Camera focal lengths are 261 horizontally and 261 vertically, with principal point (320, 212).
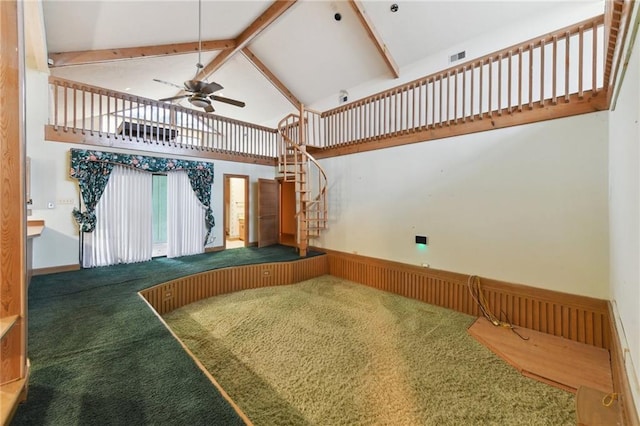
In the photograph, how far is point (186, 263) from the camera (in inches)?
201

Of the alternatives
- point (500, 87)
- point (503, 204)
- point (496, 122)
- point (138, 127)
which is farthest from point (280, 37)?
point (503, 204)

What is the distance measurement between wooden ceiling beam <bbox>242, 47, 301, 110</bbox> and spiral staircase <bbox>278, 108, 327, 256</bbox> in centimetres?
120

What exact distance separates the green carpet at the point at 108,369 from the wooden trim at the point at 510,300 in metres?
3.70

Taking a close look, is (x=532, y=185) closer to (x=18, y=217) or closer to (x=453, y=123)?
(x=453, y=123)

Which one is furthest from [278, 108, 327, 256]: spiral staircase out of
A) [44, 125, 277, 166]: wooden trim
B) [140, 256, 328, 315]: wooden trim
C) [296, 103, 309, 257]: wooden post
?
[44, 125, 277, 166]: wooden trim

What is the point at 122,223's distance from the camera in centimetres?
507

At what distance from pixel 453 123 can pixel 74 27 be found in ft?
20.0

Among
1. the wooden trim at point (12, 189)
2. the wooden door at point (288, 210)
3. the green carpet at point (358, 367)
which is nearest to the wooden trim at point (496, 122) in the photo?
the green carpet at point (358, 367)

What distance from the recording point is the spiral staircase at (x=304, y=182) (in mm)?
5625

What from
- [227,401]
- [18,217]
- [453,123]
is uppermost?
[453,123]

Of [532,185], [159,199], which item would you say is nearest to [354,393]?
[532,185]

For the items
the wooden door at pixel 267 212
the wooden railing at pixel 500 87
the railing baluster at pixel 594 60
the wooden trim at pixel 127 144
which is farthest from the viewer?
the wooden door at pixel 267 212

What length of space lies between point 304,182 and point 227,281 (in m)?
2.49

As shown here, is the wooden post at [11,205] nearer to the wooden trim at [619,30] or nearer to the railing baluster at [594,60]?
the wooden trim at [619,30]
